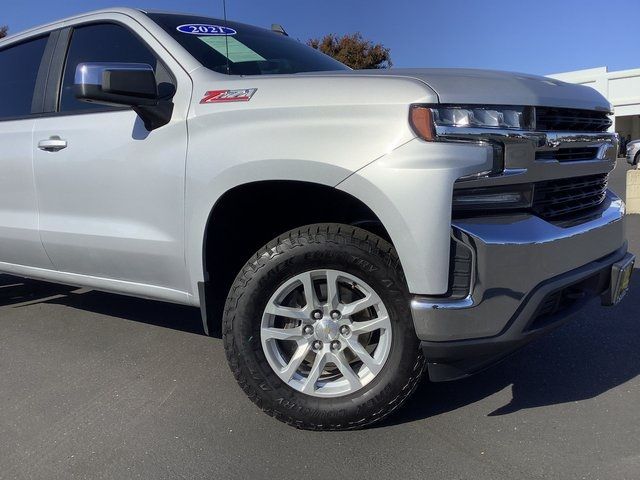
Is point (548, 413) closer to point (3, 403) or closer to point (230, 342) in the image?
point (230, 342)

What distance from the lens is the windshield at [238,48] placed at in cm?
319

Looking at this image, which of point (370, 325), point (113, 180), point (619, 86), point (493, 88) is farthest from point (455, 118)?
point (619, 86)

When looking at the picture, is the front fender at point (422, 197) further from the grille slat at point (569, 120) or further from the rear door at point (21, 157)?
the rear door at point (21, 157)

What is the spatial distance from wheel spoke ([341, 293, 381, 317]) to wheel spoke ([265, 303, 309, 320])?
186 millimetres

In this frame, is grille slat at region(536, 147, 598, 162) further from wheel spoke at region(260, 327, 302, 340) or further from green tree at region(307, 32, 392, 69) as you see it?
green tree at region(307, 32, 392, 69)

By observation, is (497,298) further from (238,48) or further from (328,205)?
(238,48)

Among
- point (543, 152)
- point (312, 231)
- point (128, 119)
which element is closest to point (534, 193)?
point (543, 152)

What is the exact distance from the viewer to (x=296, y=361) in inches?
106

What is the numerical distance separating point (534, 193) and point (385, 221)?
634 mm

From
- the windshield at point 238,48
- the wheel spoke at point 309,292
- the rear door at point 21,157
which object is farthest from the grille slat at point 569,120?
the rear door at point 21,157

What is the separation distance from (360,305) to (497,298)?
586 millimetres

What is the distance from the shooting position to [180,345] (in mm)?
3918

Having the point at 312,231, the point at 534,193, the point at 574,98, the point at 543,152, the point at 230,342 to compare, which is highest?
the point at 574,98

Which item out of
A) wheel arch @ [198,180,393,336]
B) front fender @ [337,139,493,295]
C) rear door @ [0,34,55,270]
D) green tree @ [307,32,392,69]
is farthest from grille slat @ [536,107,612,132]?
green tree @ [307,32,392,69]
